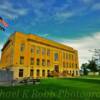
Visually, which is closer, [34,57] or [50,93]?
[50,93]

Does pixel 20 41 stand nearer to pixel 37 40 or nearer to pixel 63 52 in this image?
pixel 37 40

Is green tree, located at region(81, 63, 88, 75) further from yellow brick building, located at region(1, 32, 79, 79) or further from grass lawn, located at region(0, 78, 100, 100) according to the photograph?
grass lawn, located at region(0, 78, 100, 100)

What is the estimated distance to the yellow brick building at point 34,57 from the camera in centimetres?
6053

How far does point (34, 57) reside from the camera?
66.2 meters

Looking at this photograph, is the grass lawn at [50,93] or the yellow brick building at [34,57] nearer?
the grass lawn at [50,93]

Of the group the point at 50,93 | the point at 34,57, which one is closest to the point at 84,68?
the point at 34,57

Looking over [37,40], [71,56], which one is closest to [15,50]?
[37,40]

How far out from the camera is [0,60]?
98.0 metres

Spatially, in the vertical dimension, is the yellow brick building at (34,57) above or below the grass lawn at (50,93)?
above

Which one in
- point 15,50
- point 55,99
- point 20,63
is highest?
point 15,50

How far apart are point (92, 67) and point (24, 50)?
54618mm

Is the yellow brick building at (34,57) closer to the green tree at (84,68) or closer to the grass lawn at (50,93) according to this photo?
the green tree at (84,68)

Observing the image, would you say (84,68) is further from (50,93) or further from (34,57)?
(50,93)

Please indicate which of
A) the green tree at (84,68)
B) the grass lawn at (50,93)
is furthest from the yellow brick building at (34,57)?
the grass lawn at (50,93)
